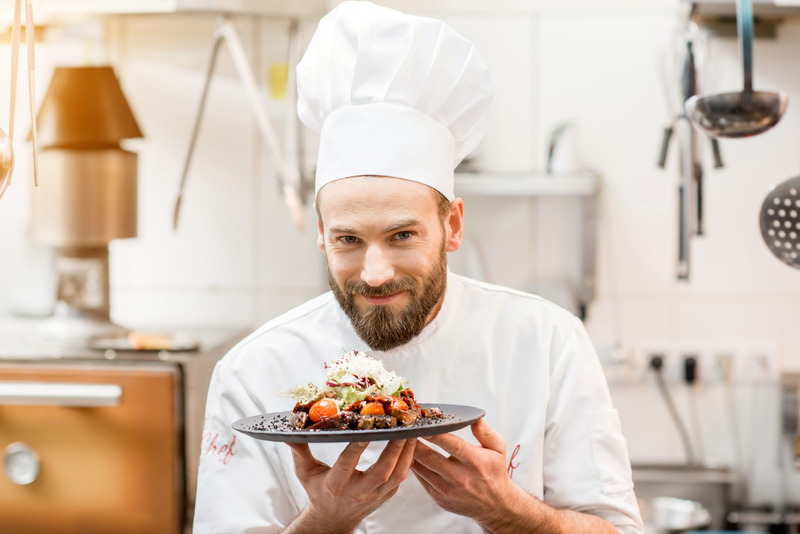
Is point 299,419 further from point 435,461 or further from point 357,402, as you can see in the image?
point 435,461

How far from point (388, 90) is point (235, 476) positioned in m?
0.66

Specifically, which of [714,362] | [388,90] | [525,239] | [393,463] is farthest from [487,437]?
[714,362]

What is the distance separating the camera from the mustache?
4.03 ft

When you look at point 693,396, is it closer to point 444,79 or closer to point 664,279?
point 664,279

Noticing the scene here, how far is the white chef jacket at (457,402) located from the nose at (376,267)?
0.23 meters

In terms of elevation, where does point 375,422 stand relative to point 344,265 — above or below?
below

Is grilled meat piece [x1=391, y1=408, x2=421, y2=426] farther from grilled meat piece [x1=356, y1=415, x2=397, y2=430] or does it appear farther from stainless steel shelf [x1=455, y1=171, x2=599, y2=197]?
stainless steel shelf [x1=455, y1=171, x2=599, y2=197]

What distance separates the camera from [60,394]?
2.10 metres

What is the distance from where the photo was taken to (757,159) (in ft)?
8.25

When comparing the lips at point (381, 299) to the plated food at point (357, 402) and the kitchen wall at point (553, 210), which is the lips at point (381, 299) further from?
the kitchen wall at point (553, 210)

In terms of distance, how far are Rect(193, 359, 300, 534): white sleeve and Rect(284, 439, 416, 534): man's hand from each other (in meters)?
0.16

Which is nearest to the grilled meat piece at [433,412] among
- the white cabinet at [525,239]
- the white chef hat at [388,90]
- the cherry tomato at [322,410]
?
the cherry tomato at [322,410]

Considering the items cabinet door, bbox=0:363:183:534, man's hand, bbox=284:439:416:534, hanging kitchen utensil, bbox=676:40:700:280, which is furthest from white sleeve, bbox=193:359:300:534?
hanging kitchen utensil, bbox=676:40:700:280

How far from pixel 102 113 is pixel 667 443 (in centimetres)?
192
